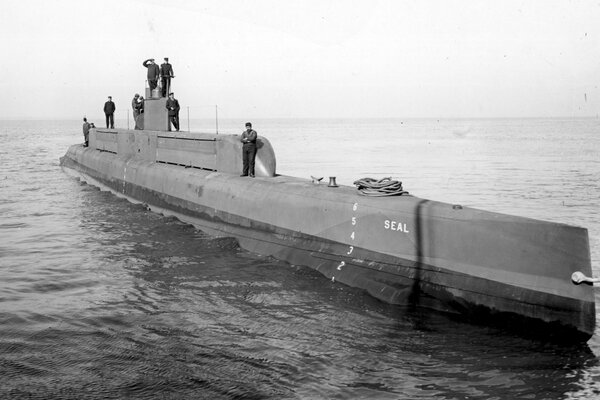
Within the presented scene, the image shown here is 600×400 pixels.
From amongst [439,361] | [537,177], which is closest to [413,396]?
[439,361]

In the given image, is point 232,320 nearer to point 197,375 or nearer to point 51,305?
point 197,375

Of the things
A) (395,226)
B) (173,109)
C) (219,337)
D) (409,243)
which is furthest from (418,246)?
(173,109)

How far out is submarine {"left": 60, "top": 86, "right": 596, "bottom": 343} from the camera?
918cm

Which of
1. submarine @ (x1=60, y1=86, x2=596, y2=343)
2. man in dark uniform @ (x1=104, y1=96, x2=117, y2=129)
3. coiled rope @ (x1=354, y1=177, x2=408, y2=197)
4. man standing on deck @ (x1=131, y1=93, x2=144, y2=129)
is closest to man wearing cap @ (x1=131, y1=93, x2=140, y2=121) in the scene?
man standing on deck @ (x1=131, y1=93, x2=144, y2=129)

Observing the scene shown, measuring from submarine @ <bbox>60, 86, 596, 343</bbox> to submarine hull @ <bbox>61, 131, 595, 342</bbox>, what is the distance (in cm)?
2

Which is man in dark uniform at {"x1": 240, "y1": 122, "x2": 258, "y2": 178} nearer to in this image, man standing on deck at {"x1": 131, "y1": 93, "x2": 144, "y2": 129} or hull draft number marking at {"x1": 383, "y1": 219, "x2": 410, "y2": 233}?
hull draft number marking at {"x1": 383, "y1": 219, "x2": 410, "y2": 233}

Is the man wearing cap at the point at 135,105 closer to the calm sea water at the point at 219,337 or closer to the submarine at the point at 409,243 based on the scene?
the submarine at the point at 409,243

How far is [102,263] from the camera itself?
1438 cm

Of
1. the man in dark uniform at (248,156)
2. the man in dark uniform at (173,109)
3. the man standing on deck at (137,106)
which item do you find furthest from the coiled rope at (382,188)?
the man standing on deck at (137,106)

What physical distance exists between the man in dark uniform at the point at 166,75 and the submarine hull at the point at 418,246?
742 centimetres

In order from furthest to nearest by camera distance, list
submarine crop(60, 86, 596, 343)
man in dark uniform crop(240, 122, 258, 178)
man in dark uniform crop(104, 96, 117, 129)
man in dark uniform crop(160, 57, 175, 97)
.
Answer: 1. man in dark uniform crop(104, 96, 117, 129)
2. man in dark uniform crop(160, 57, 175, 97)
3. man in dark uniform crop(240, 122, 258, 178)
4. submarine crop(60, 86, 596, 343)

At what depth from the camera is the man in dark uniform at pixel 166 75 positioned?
23609 millimetres

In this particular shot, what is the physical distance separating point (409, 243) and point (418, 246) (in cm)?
22

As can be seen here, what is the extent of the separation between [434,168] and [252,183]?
87.5 ft
